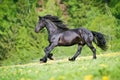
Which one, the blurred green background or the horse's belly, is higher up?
the horse's belly

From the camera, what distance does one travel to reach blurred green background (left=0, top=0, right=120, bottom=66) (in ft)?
143

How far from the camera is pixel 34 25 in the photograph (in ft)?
154

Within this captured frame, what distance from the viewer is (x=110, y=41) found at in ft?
147

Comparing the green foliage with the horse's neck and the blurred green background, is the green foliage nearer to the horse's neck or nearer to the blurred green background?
the blurred green background

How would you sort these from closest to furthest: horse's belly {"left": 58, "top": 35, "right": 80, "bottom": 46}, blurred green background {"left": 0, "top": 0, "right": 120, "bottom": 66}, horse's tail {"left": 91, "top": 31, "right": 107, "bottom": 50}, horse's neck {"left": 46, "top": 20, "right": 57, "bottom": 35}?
horse's belly {"left": 58, "top": 35, "right": 80, "bottom": 46} < horse's neck {"left": 46, "top": 20, "right": 57, "bottom": 35} < horse's tail {"left": 91, "top": 31, "right": 107, "bottom": 50} < blurred green background {"left": 0, "top": 0, "right": 120, "bottom": 66}

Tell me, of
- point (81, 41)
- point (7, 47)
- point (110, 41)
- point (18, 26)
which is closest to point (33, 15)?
point (18, 26)

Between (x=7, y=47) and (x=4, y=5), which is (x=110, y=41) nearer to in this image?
(x=7, y=47)

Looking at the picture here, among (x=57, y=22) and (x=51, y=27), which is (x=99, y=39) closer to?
(x=57, y=22)

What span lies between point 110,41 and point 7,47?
926cm

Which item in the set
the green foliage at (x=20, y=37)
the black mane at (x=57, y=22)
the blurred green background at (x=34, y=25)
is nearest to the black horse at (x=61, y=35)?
the black mane at (x=57, y=22)

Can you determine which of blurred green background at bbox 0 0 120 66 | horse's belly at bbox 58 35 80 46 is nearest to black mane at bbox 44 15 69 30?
horse's belly at bbox 58 35 80 46

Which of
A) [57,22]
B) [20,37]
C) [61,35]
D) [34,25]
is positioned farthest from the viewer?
[34,25]

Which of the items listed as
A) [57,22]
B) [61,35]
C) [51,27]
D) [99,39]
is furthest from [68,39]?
[99,39]

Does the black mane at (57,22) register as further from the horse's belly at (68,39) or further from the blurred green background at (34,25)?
the blurred green background at (34,25)
